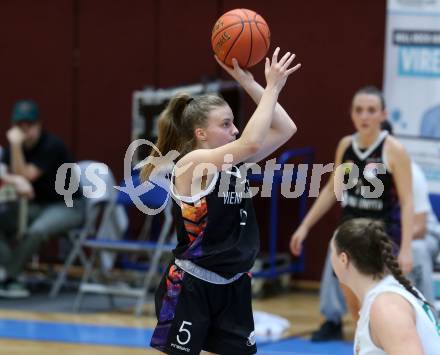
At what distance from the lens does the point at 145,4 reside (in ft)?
33.2

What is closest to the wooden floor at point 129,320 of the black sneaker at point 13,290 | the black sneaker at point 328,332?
the black sneaker at point 328,332

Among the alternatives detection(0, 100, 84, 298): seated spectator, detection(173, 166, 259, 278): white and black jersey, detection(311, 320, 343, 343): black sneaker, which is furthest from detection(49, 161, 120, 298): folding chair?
detection(173, 166, 259, 278): white and black jersey

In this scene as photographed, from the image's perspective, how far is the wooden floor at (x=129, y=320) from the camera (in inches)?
277

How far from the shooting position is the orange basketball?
4.46 metres

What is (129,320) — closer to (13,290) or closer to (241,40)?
(13,290)

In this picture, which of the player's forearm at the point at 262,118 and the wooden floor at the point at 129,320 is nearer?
the player's forearm at the point at 262,118

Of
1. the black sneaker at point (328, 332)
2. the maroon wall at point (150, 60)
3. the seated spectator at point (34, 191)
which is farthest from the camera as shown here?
the maroon wall at point (150, 60)

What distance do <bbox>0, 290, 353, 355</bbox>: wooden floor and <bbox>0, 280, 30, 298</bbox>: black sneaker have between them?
59 cm

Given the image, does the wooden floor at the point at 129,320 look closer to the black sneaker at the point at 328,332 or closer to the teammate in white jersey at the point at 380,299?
the black sneaker at the point at 328,332

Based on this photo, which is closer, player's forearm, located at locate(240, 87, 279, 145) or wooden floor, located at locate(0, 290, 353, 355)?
player's forearm, located at locate(240, 87, 279, 145)

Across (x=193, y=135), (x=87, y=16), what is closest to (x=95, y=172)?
(x=87, y=16)

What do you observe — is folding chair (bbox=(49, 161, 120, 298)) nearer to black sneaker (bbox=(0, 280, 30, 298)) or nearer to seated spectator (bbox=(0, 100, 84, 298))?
seated spectator (bbox=(0, 100, 84, 298))

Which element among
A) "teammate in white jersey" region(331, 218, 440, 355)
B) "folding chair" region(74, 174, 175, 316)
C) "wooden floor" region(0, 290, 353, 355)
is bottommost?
"wooden floor" region(0, 290, 353, 355)

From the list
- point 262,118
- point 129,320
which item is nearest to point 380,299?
point 262,118
